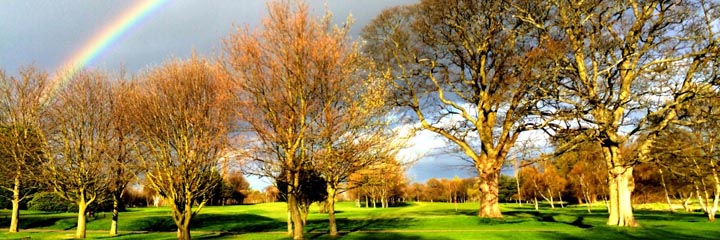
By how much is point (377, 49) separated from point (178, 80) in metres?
13.6

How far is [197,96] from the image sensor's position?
18422 mm

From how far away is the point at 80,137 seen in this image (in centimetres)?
2606

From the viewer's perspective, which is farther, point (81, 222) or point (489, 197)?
point (489, 197)

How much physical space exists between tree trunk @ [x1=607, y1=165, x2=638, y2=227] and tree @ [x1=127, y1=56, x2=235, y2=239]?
723 inches

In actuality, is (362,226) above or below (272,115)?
below

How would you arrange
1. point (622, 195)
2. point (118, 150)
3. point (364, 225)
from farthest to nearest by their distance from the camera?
point (364, 225), point (118, 150), point (622, 195)

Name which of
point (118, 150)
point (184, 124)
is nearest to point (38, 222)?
point (118, 150)

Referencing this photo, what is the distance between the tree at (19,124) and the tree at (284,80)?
19049mm

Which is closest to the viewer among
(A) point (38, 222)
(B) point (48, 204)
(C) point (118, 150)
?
(C) point (118, 150)

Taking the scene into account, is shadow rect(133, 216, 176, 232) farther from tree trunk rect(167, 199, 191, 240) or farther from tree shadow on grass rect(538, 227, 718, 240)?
tree shadow on grass rect(538, 227, 718, 240)

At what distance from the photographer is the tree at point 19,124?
2722 cm

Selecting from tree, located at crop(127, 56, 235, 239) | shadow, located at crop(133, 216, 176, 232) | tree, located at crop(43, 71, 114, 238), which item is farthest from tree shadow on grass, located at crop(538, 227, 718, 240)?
shadow, located at crop(133, 216, 176, 232)

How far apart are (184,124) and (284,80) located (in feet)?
18.1

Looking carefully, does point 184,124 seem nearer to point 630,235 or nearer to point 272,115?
point 272,115
